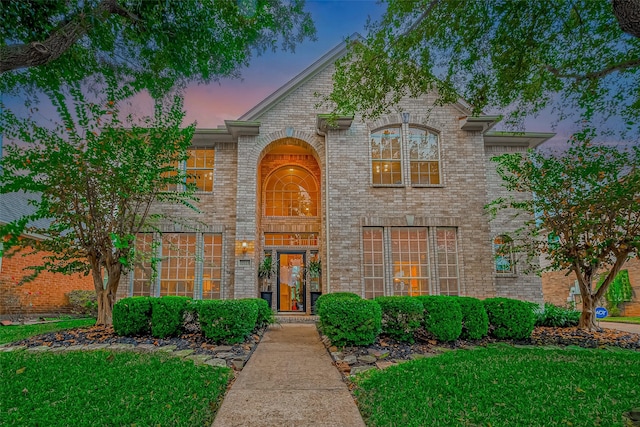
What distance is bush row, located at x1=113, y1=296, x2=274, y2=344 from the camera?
5.77m

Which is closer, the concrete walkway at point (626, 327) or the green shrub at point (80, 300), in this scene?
the concrete walkway at point (626, 327)

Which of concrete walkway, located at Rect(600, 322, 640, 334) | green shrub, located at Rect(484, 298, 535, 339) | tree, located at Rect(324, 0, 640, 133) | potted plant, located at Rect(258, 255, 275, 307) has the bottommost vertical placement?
concrete walkway, located at Rect(600, 322, 640, 334)

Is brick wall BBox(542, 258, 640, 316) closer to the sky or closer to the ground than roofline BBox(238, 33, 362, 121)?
closer to the ground

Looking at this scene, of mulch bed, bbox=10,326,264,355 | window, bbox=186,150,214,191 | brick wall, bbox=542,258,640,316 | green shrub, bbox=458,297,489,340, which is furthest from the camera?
brick wall, bbox=542,258,640,316

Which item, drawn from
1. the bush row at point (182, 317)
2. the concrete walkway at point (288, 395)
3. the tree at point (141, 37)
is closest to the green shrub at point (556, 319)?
the concrete walkway at point (288, 395)

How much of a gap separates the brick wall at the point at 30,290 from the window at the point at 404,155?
999 cm

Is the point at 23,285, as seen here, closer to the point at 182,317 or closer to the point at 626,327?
the point at 182,317

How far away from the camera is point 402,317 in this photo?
604cm

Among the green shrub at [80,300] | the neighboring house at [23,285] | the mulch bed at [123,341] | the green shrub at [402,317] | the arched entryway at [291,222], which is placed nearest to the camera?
the mulch bed at [123,341]

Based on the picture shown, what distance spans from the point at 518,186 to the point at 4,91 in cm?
995

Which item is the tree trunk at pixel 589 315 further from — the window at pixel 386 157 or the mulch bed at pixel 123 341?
the mulch bed at pixel 123 341

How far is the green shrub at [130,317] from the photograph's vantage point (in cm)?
612

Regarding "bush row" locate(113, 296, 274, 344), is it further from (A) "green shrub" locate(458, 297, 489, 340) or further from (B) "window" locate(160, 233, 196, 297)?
(B) "window" locate(160, 233, 196, 297)

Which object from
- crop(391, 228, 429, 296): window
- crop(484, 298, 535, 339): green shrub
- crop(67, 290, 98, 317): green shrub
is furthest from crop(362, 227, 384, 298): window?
crop(67, 290, 98, 317): green shrub
